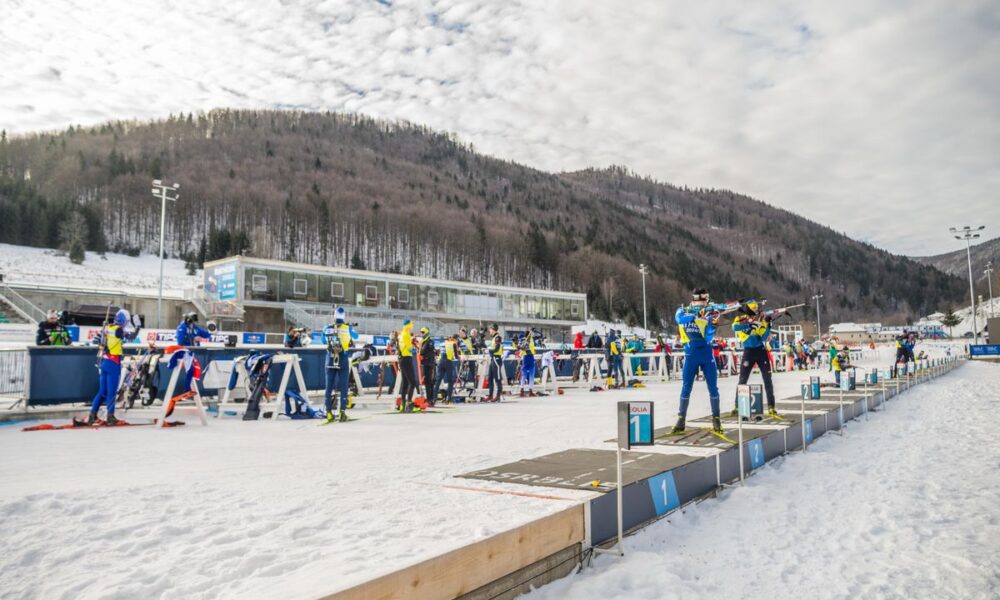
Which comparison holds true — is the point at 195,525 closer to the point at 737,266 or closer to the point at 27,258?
the point at 27,258

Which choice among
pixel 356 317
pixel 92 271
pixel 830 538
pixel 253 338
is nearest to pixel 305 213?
pixel 92 271

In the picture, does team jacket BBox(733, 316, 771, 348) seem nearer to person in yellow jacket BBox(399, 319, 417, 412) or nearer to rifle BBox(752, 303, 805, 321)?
rifle BBox(752, 303, 805, 321)

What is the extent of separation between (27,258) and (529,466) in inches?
2987

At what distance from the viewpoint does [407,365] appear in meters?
12.4

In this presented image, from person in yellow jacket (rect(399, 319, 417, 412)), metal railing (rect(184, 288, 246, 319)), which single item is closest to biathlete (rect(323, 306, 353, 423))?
person in yellow jacket (rect(399, 319, 417, 412))

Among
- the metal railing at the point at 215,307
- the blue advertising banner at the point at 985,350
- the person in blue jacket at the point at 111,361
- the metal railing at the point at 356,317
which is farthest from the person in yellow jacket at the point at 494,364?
the blue advertising banner at the point at 985,350

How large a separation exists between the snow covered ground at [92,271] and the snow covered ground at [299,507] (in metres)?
46.7

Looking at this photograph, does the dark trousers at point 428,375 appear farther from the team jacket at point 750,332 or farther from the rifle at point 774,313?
the rifle at point 774,313

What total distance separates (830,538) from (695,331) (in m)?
3.86

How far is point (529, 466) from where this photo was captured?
6059 millimetres

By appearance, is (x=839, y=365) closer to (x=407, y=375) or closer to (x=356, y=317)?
(x=407, y=375)

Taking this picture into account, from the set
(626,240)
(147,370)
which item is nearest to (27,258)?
(147,370)

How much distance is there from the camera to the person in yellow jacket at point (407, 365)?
39.3 feet

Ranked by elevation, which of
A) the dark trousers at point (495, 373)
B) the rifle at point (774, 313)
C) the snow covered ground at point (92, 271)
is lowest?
the dark trousers at point (495, 373)
